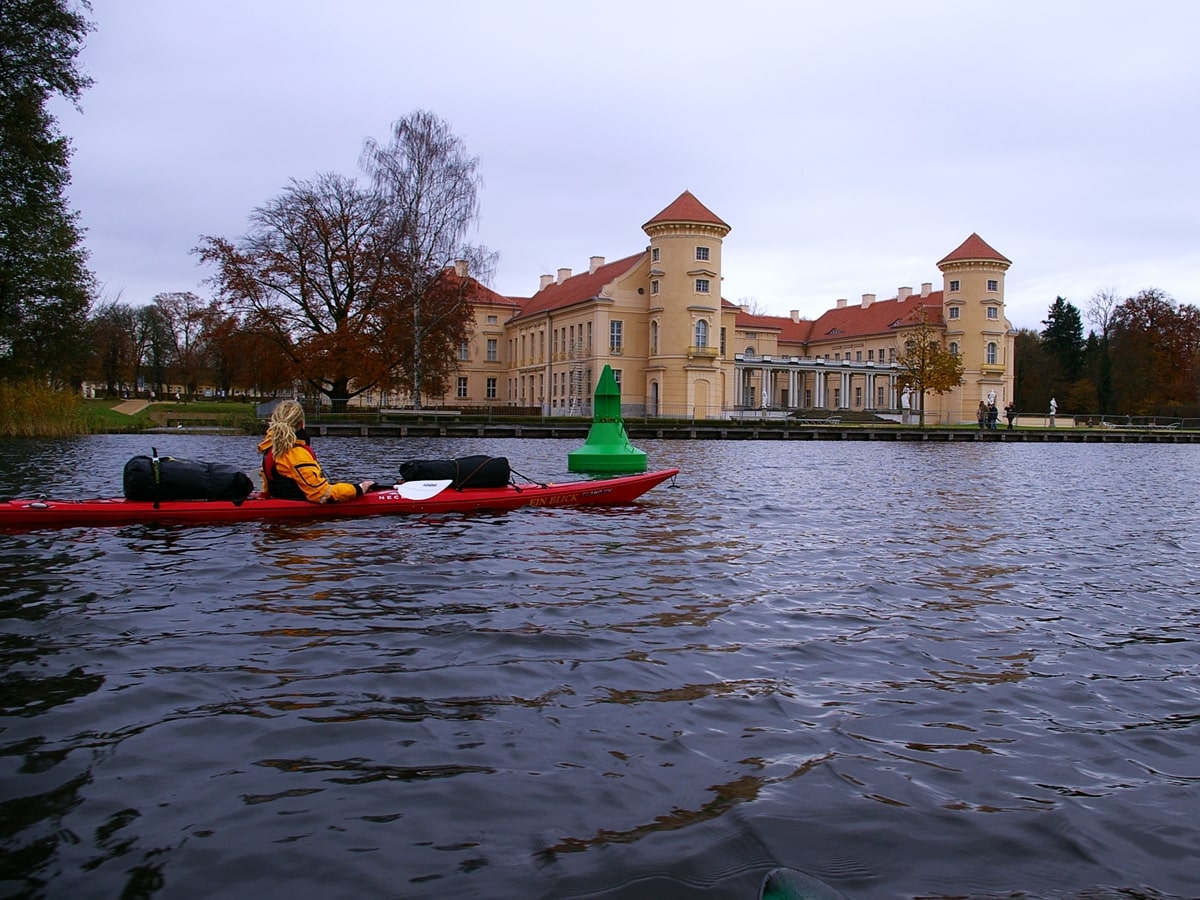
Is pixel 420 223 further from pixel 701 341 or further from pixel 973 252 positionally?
pixel 973 252

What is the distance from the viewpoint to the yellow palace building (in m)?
62.8

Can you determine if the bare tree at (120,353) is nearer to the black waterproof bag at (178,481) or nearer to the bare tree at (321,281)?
the bare tree at (321,281)

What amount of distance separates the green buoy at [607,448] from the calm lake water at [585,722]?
351 inches

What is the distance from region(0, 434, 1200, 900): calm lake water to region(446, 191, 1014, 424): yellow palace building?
150 ft

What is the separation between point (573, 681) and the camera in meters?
5.16

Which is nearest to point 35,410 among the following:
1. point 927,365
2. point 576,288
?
point 576,288

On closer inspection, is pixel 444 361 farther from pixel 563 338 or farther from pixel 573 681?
pixel 573 681

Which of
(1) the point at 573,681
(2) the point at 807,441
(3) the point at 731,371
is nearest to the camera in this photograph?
(1) the point at 573,681

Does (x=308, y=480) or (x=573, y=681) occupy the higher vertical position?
(x=308, y=480)

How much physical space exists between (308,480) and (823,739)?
7721 millimetres

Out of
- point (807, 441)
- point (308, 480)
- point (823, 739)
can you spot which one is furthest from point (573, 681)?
point (807, 441)

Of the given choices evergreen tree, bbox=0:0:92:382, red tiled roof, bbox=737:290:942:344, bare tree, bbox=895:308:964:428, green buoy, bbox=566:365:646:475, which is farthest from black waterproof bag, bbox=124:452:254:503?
red tiled roof, bbox=737:290:942:344

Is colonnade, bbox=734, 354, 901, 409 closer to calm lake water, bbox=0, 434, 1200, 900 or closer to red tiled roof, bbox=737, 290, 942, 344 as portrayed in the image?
red tiled roof, bbox=737, 290, 942, 344

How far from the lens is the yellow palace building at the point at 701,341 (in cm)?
6275
